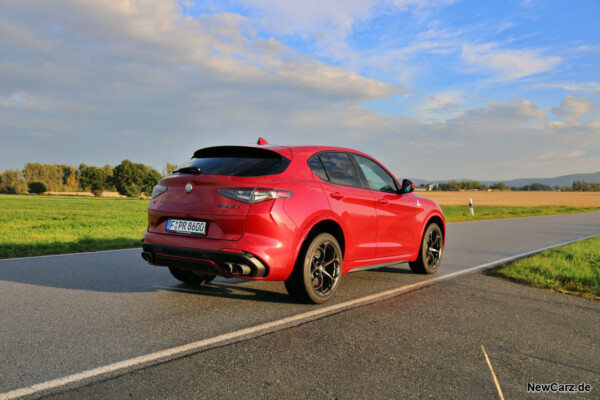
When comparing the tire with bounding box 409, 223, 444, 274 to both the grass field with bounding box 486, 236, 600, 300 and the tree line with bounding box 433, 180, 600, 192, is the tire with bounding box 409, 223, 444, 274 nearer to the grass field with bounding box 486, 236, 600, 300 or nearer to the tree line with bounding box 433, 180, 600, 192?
the grass field with bounding box 486, 236, 600, 300

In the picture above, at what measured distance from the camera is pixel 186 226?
5.13 metres

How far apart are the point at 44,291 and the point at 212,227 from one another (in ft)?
8.09

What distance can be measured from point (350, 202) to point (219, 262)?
71.5 inches

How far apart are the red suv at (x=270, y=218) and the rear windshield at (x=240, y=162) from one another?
0.01m

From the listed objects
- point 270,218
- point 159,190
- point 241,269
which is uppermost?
point 159,190

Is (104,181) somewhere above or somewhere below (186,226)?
above

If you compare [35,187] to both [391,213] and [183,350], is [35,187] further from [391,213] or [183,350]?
[183,350]

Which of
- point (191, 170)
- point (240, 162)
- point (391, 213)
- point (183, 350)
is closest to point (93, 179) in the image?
point (391, 213)

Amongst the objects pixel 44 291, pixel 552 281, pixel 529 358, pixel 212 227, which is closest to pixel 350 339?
pixel 529 358

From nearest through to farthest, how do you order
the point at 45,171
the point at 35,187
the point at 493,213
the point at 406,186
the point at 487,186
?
1. the point at 406,186
2. the point at 493,213
3. the point at 35,187
4. the point at 487,186
5. the point at 45,171

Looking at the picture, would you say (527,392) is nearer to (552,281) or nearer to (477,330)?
(477,330)

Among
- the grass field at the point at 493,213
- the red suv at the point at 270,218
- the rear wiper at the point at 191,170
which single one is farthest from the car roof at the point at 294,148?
the grass field at the point at 493,213

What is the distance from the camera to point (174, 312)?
492cm

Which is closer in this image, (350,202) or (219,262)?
(219,262)
